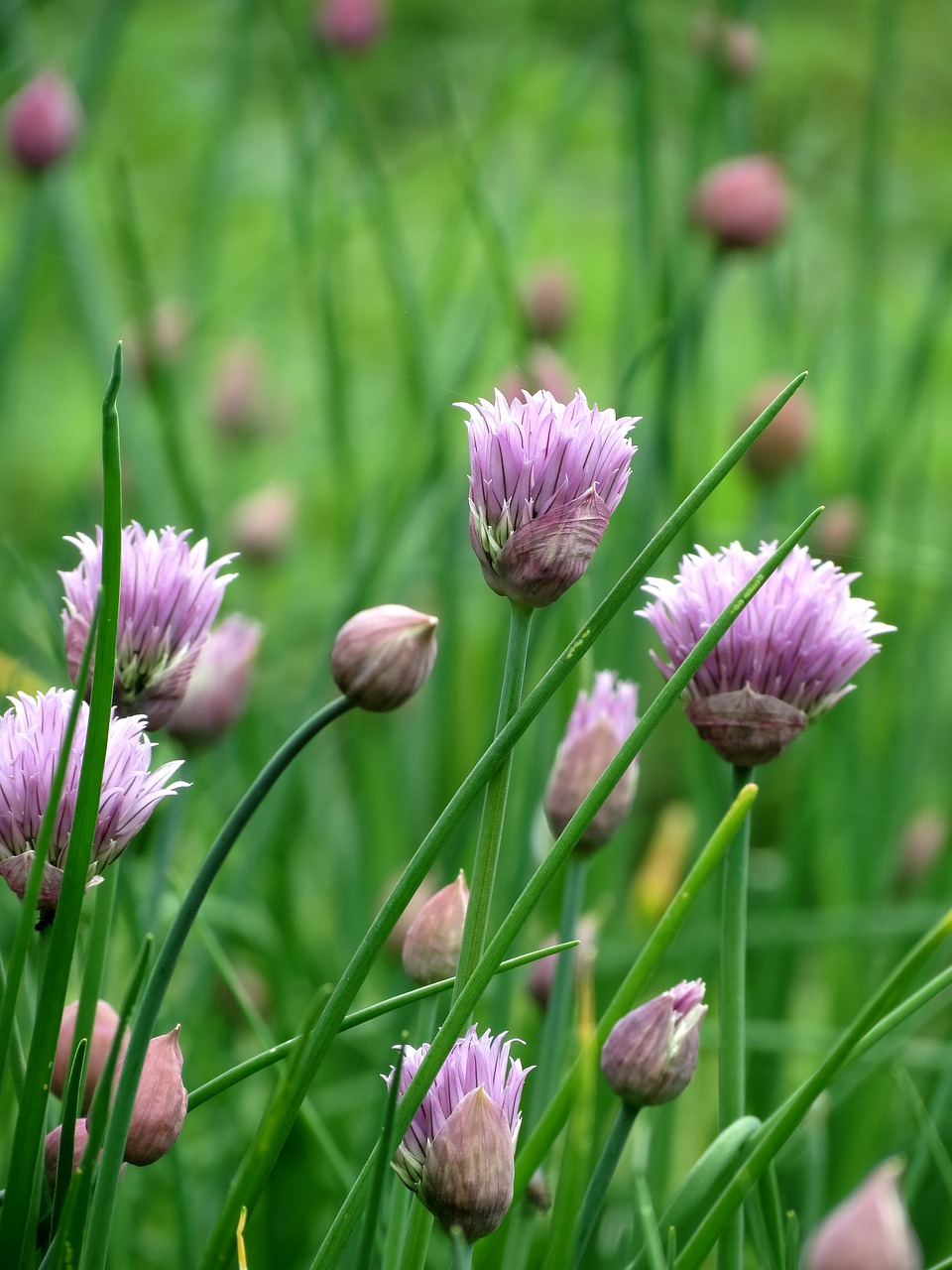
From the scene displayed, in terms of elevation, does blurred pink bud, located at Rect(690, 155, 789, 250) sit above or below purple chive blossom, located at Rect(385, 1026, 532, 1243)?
above

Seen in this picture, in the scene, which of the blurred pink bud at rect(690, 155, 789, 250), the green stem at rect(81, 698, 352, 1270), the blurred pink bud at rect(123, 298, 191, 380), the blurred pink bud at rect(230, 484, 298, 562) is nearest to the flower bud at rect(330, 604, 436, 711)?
the green stem at rect(81, 698, 352, 1270)

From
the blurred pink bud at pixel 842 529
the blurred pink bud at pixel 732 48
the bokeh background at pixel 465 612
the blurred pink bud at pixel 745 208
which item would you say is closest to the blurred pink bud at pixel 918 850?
the bokeh background at pixel 465 612

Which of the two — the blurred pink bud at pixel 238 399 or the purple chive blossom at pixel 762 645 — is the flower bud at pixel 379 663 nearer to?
the purple chive blossom at pixel 762 645

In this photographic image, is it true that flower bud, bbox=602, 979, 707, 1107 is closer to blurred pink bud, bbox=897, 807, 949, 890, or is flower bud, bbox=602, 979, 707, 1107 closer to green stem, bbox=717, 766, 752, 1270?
green stem, bbox=717, 766, 752, 1270

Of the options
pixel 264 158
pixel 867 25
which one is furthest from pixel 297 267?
pixel 867 25

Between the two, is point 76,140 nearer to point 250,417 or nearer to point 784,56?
point 250,417
